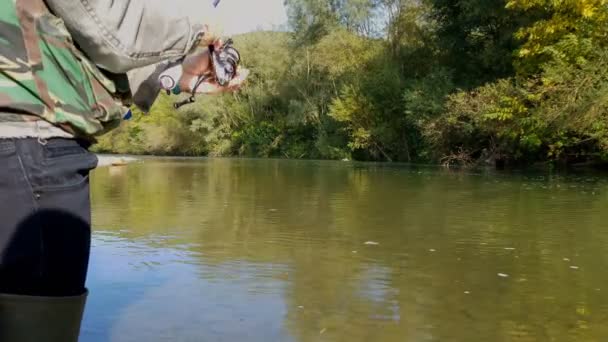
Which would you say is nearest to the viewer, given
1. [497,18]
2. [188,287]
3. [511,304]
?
[511,304]

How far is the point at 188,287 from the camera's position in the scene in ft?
15.1

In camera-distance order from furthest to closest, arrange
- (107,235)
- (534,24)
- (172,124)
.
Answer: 1. (172,124)
2. (534,24)
3. (107,235)

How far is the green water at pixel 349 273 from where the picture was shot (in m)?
3.71

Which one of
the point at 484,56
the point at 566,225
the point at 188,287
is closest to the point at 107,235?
the point at 188,287

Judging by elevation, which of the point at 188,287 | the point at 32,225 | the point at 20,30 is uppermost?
the point at 20,30

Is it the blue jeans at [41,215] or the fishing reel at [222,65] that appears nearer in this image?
the blue jeans at [41,215]

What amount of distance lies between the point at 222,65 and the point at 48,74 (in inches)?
21.6

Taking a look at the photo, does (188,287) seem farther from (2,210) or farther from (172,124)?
(172,124)

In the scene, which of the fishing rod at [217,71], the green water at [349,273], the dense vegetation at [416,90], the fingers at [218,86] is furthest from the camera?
the dense vegetation at [416,90]

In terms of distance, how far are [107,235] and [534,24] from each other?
19285 millimetres

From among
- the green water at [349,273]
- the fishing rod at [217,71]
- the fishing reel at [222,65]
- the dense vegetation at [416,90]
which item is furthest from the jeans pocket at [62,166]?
the dense vegetation at [416,90]

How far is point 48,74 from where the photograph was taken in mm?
1305

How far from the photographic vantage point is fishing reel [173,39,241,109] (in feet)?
5.70

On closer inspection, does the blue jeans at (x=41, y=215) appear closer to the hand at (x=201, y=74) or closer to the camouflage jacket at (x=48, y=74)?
the camouflage jacket at (x=48, y=74)
